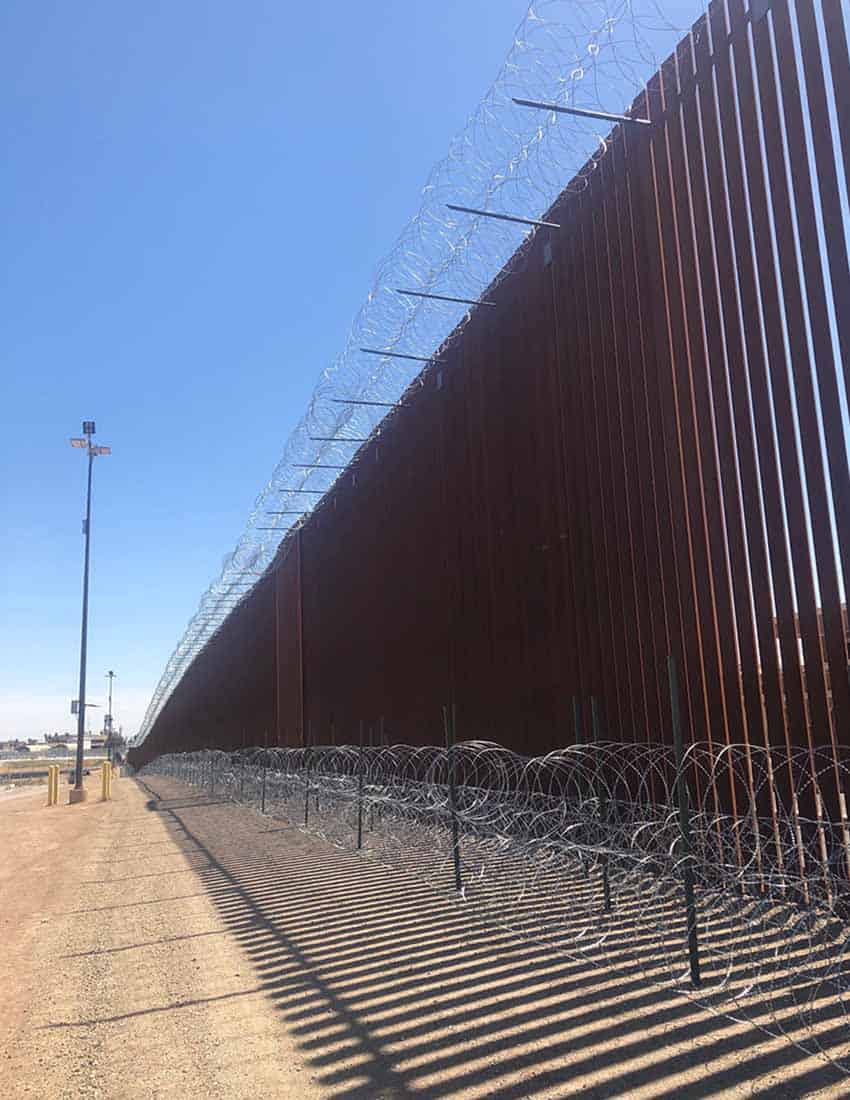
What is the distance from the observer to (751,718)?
7168 millimetres

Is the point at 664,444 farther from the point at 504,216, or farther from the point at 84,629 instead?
the point at 84,629

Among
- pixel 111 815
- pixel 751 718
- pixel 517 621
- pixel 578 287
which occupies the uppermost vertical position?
pixel 578 287

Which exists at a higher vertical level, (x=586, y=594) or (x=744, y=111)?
(x=744, y=111)

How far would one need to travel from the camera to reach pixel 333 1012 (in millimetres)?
5184

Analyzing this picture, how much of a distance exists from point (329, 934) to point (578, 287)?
7.36 metres

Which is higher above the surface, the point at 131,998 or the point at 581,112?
the point at 581,112

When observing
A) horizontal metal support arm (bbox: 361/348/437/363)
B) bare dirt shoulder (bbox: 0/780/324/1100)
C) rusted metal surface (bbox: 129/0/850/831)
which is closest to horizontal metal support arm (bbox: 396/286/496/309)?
rusted metal surface (bbox: 129/0/850/831)

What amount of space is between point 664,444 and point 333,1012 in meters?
5.74

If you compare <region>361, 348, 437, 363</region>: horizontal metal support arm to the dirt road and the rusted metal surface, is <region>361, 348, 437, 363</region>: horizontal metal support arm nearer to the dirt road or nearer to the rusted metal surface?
the rusted metal surface

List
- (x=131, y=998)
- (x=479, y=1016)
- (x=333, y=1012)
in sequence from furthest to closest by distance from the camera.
Answer: (x=131, y=998) < (x=333, y=1012) < (x=479, y=1016)

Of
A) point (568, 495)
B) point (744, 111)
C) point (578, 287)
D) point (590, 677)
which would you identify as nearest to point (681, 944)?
point (590, 677)

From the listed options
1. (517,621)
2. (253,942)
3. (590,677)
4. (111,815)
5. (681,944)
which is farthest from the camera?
(111,815)

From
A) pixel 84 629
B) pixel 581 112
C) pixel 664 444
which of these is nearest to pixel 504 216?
pixel 581 112

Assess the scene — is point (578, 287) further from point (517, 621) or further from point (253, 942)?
point (253, 942)
